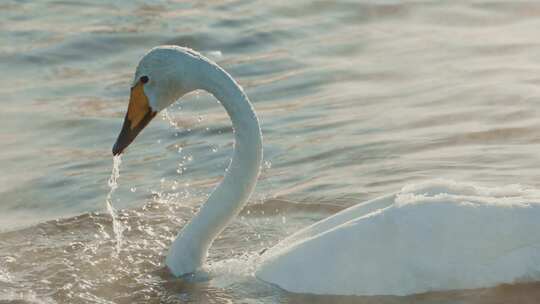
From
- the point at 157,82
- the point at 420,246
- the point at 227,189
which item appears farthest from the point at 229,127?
the point at 420,246

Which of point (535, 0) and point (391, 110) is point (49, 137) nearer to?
point (391, 110)

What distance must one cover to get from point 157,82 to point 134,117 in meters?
0.27

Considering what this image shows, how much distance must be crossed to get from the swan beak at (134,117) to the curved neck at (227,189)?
345 mm

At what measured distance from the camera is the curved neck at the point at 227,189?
24.1 feet

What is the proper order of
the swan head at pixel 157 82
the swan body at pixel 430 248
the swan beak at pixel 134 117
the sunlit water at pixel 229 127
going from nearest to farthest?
the swan body at pixel 430 248, the swan head at pixel 157 82, the swan beak at pixel 134 117, the sunlit water at pixel 229 127

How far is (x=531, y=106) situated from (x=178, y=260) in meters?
3.93

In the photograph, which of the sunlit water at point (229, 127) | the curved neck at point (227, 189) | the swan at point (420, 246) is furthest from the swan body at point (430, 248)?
the curved neck at point (227, 189)

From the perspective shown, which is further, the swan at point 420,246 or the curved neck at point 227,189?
the curved neck at point 227,189

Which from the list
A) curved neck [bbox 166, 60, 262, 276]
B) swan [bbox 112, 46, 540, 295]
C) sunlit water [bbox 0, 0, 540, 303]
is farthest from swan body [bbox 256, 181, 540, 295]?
curved neck [bbox 166, 60, 262, 276]

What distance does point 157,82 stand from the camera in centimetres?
734

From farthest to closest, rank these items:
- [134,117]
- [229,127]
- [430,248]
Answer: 1. [229,127]
2. [134,117]
3. [430,248]

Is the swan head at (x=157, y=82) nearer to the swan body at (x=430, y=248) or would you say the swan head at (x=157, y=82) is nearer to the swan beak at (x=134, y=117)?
the swan beak at (x=134, y=117)

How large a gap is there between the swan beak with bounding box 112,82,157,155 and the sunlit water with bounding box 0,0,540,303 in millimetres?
836

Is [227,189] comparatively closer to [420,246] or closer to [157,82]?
[157,82]
